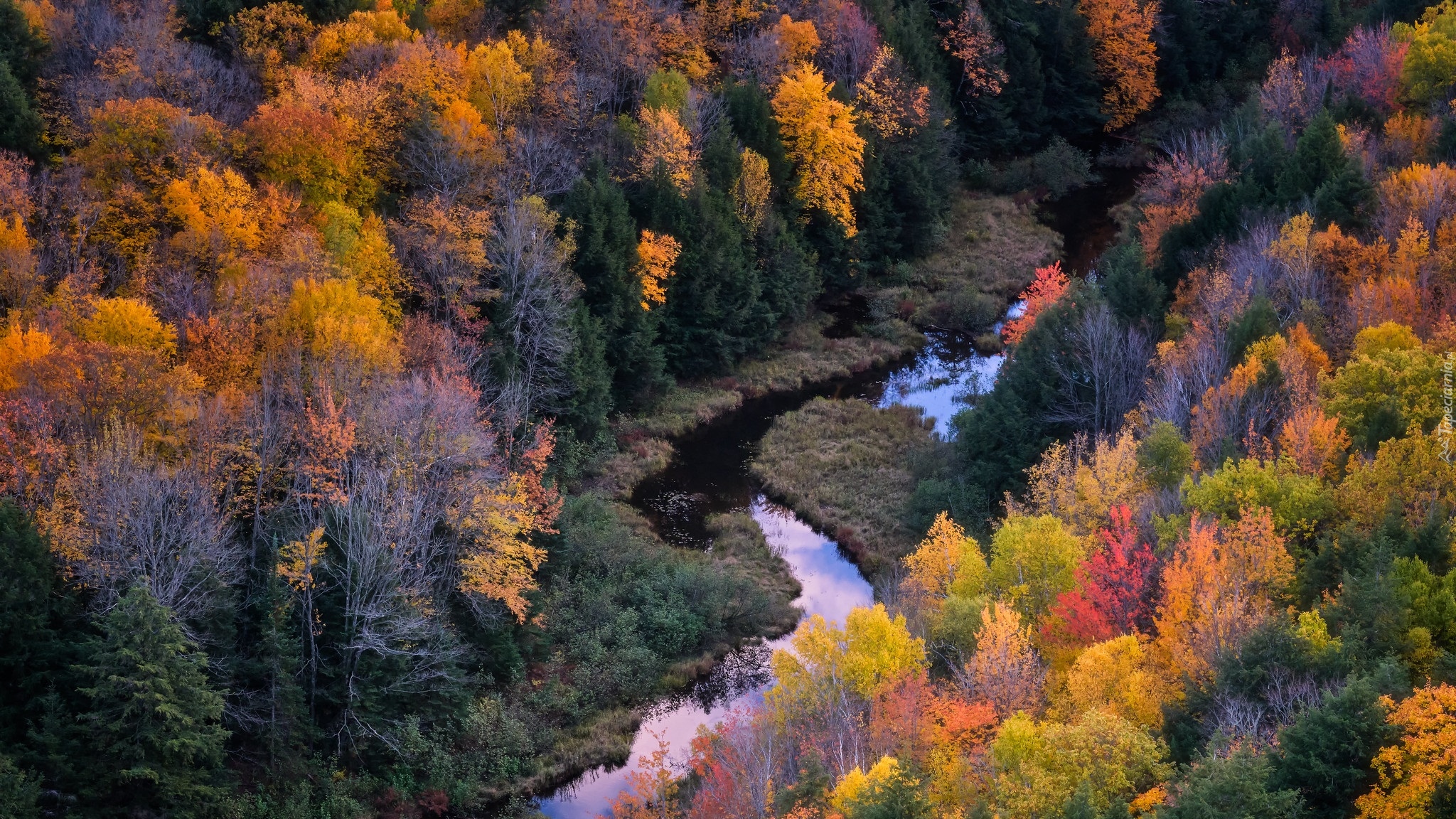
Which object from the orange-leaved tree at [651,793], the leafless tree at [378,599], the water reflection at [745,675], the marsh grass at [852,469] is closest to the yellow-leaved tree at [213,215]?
the leafless tree at [378,599]

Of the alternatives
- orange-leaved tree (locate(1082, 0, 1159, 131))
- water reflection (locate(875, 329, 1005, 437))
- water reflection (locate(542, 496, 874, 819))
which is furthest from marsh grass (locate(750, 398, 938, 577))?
orange-leaved tree (locate(1082, 0, 1159, 131))

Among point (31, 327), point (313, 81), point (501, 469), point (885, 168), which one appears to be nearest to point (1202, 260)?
point (885, 168)

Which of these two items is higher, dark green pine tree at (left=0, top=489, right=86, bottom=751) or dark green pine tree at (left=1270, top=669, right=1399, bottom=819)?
dark green pine tree at (left=1270, top=669, right=1399, bottom=819)

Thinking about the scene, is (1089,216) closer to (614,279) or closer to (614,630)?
(614,279)

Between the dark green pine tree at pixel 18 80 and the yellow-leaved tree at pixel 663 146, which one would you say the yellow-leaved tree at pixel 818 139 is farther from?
the dark green pine tree at pixel 18 80

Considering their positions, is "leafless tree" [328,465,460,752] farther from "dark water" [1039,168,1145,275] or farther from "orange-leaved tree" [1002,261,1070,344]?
"dark water" [1039,168,1145,275]
